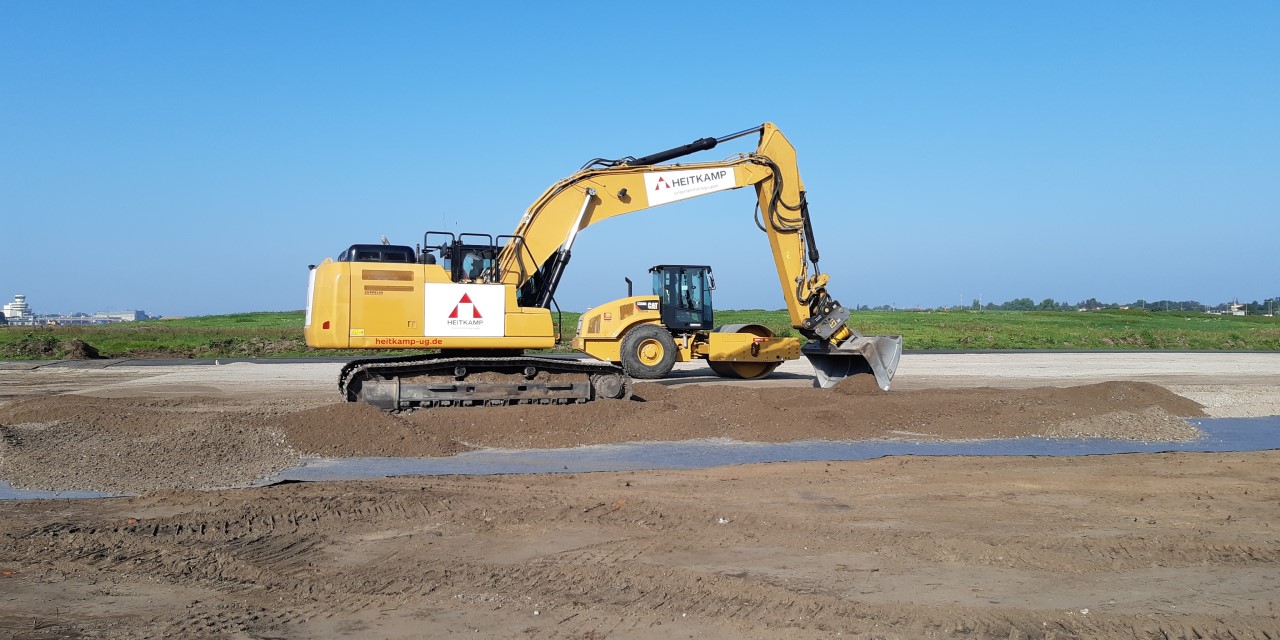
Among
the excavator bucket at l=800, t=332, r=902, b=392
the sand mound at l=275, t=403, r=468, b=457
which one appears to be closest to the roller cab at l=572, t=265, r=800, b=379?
the excavator bucket at l=800, t=332, r=902, b=392

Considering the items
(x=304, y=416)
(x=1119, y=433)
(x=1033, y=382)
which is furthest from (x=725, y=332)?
(x=304, y=416)

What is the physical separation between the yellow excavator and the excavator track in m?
0.02

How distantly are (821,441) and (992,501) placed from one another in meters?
4.58

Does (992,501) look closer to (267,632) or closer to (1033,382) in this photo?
(267,632)

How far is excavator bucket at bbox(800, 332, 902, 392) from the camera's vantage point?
1708 cm

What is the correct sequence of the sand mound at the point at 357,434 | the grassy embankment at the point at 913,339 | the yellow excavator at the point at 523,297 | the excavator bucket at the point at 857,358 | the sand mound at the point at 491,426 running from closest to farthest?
1. the sand mound at the point at 491,426
2. the sand mound at the point at 357,434
3. the yellow excavator at the point at 523,297
4. the excavator bucket at the point at 857,358
5. the grassy embankment at the point at 913,339

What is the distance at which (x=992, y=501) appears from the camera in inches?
341

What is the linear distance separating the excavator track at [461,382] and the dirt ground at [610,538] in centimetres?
109

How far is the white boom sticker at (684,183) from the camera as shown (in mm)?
17094

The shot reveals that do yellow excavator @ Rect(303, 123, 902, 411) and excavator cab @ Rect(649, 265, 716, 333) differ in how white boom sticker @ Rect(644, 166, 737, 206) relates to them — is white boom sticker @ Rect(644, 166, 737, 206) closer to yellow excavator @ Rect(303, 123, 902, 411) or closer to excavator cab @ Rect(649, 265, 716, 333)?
yellow excavator @ Rect(303, 123, 902, 411)

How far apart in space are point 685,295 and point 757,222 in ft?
13.2

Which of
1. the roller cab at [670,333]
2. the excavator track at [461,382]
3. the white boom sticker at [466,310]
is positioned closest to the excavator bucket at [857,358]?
the roller cab at [670,333]

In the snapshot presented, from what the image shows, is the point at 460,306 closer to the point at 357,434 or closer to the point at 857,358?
the point at 357,434

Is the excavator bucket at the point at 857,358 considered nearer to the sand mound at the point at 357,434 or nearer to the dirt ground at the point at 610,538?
the dirt ground at the point at 610,538
